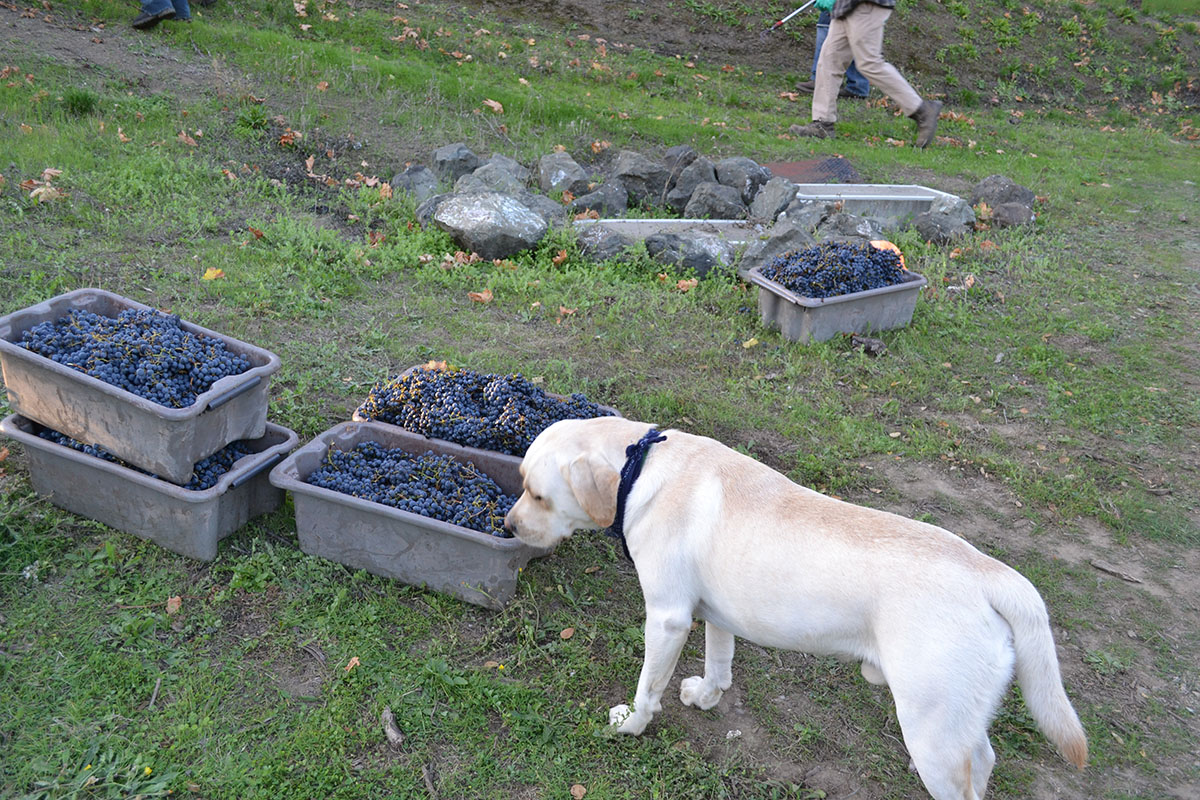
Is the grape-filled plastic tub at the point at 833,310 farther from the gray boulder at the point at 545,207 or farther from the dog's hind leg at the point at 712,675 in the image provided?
the dog's hind leg at the point at 712,675

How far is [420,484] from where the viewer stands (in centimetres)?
416

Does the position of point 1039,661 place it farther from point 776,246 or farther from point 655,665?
point 776,246

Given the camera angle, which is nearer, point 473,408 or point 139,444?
point 139,444

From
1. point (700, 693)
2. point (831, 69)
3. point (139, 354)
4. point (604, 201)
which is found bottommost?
point (700, 693)

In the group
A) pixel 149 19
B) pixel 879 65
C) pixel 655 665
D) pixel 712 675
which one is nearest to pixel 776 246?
pixel 712 675

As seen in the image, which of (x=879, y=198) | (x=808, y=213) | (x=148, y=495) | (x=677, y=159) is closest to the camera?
(x=148, y=495)

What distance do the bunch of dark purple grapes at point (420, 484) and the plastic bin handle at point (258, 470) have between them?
A: 209 millimetres

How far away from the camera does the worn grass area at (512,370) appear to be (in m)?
3.40

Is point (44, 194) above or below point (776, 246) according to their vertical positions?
below

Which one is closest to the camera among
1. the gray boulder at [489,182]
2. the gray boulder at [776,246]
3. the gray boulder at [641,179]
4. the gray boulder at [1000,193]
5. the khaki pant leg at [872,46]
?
the gray boulder at [776,246]

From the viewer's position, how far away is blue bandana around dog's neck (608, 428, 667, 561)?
10.5ft

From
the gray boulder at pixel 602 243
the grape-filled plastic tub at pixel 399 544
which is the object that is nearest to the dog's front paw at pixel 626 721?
the grape-filled plastic tub at pixel 399 544

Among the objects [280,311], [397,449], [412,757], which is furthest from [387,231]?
[412,757]

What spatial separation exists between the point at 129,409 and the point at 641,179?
21.6ft
